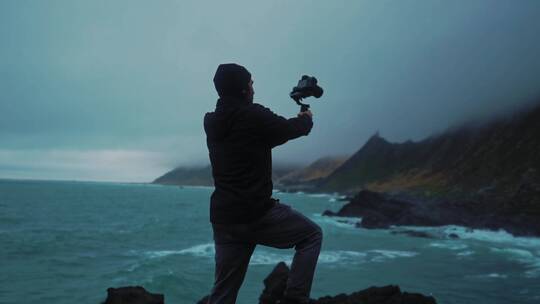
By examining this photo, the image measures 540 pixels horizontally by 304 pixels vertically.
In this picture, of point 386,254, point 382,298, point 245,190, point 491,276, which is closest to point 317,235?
point 245,190

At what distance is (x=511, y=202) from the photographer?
216 feet

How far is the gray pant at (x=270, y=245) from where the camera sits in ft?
15.7

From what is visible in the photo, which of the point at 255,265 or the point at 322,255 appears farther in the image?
the point at 322,255

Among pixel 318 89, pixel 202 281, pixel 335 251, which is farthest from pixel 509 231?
pixel 318 89

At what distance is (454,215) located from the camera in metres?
64.9

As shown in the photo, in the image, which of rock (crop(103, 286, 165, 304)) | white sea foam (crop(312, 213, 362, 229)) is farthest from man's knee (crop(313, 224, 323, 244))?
white sea foam (crop(312, 213, 362, 229))

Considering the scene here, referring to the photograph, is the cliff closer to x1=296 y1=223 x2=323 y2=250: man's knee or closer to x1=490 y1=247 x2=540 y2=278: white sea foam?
x1=490 y1=247 x2=540 y2=278: white sea foam

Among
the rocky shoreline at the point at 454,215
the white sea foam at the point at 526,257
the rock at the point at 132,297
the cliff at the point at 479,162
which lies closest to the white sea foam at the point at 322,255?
the white sea foam at the point at 526,257

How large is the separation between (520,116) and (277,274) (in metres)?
125

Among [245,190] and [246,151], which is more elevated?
[246,151]

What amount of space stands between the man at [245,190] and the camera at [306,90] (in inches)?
12.0

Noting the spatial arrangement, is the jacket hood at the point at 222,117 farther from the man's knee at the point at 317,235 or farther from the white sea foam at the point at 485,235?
the white sea foam at the point at 485,235

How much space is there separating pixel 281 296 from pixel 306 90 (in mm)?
7526

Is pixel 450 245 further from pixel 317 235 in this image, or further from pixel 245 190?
pixel 245 190
